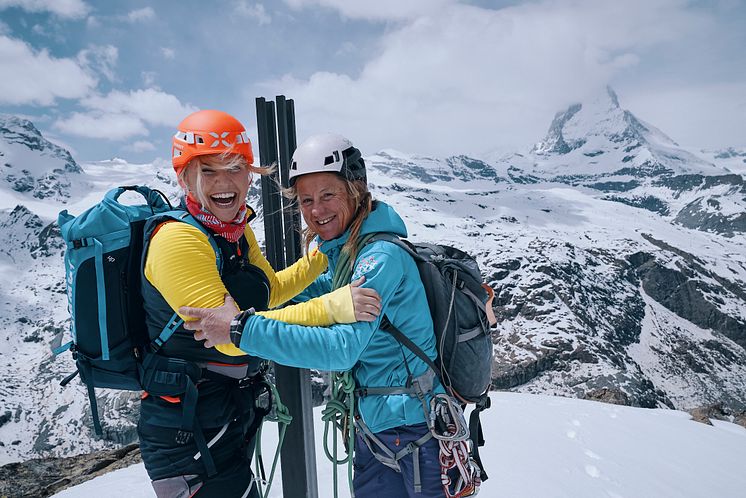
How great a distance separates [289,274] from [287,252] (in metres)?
0.52

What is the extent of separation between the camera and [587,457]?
9352mm

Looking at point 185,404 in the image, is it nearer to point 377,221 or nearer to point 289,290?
point 289,290

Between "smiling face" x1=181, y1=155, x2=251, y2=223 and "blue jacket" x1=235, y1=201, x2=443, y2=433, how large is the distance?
29.6 inches

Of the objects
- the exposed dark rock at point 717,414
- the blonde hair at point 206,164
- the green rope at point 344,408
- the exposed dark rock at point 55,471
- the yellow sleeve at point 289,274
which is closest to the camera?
the blonde hair at point 206,164

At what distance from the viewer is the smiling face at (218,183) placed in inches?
131

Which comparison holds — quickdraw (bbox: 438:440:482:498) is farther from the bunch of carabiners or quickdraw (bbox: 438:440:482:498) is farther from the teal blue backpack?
the teal blue backpack

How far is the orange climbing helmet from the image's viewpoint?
3330 mm

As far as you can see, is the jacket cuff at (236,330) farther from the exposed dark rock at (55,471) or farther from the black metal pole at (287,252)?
the exposed dark rock at (55,471)

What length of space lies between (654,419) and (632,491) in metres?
6.70

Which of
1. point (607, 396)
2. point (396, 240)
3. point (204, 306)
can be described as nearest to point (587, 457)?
point (396, 240)

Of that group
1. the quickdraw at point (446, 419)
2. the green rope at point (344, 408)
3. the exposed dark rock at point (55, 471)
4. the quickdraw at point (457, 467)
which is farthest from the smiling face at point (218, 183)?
the exposed dark rock at point (55, 471)

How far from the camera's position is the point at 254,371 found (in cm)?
371

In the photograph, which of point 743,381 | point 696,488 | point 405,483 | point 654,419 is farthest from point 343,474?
point 743,381

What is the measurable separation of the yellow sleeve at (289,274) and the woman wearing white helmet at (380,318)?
0.68 m
